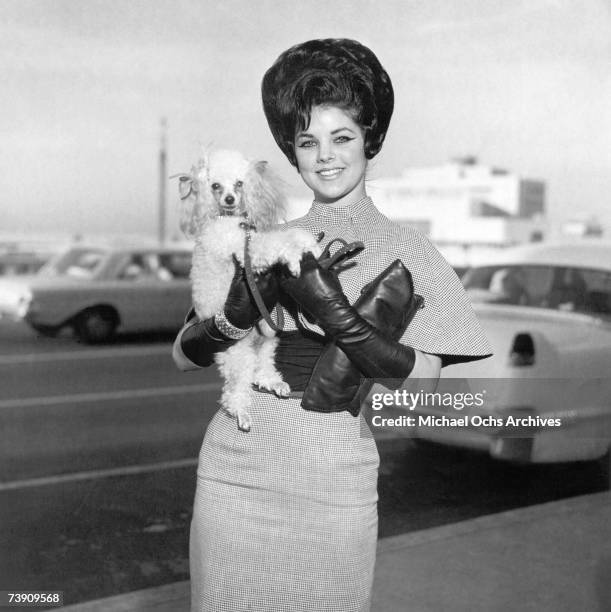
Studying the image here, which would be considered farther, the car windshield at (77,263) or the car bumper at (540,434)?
the car windshield at (77,263)

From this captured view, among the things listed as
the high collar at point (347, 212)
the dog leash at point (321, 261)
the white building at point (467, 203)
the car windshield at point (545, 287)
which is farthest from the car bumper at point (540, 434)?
the white building at point (467, 203)

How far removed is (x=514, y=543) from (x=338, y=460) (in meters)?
2.50

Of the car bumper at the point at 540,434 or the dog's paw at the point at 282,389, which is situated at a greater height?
the dog's paw at the point at 282,389

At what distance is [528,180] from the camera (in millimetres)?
70625

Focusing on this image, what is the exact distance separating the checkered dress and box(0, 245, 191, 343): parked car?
392 inches

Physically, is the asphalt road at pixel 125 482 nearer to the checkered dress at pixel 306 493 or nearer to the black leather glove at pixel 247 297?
the checkered dress at pixel 306 493

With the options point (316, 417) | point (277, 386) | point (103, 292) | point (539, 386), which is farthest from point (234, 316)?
point (103, 292)

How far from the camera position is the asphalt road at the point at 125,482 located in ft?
13.5

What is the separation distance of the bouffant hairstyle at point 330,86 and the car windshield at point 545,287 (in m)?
4.23

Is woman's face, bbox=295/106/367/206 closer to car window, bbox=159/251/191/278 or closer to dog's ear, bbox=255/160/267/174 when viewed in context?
dog's ear, bbox=255/160/267/174

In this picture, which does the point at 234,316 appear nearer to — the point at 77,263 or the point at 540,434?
the point at 540,434

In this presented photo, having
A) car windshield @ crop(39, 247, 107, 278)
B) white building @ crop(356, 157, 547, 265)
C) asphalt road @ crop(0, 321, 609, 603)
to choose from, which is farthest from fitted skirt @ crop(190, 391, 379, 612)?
white building @ crop(356, 157, 547, 265)

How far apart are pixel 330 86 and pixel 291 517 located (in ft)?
3.39

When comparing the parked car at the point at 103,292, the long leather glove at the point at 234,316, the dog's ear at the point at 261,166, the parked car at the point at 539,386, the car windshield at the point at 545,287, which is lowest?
the parked car at the point at 103,292
